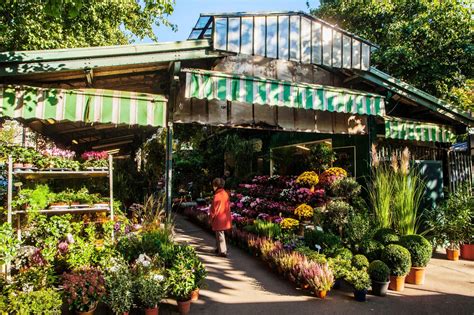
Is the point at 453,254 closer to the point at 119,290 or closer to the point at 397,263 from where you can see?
the point at 397,263

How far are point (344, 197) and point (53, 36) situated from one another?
12100 mm

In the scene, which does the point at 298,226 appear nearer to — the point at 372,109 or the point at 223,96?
the point at 372,109

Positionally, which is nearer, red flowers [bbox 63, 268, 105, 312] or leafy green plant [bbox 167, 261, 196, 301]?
red flowers [bbox 63, 268, 105, 312]

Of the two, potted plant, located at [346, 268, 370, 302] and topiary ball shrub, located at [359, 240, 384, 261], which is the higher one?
topiary ball shrub, located at [359, 240, 384, 261]

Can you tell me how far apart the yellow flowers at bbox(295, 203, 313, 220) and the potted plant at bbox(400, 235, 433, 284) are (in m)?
2.97

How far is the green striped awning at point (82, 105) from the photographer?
17.5 ft

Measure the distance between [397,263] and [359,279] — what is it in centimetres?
83

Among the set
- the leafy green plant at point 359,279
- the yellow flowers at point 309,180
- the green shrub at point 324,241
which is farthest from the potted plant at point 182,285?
the yellow flowers at point 309,180

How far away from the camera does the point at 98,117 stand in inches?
229

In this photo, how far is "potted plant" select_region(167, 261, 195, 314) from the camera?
4.47 metres

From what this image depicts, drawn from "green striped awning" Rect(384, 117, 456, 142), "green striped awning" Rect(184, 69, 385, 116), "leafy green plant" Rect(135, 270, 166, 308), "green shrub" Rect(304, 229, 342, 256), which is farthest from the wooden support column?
"green striped awning" Rect(384, 117, 456, 142)

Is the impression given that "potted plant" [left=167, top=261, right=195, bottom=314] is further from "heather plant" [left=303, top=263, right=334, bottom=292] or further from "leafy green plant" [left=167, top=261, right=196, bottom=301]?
"heather plant" [left=303, top=263, right=334, bottom=292]

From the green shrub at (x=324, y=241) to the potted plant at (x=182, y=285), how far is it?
9.16ft

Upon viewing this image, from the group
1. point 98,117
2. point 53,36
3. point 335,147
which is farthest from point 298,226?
point 53,36
